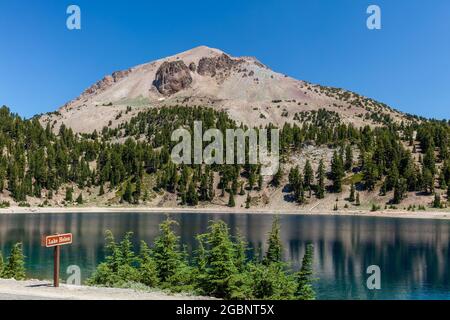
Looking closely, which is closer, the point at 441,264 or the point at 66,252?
the point at 441,264

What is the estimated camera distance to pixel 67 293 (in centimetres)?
2719

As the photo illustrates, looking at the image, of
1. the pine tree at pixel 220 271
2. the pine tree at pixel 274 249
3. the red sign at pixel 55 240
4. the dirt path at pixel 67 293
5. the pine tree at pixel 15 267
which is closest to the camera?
the dirt path at pixel 67 293

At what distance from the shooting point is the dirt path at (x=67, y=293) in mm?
25550

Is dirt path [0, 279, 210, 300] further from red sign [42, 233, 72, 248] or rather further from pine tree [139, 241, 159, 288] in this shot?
pine tree [139, 241, 159, 288]

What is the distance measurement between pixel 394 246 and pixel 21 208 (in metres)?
162

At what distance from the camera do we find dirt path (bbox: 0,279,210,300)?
83.8ft

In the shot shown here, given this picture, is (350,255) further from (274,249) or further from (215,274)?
(215,274)

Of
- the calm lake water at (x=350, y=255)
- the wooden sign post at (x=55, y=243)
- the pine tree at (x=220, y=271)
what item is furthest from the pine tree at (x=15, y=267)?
the pine tree at (x=220, y=271)

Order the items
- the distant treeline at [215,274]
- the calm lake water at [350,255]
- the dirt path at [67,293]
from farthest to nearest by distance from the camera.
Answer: the calm lake water at [350,255], the distant treeline at [215,274], the dirt path at [67,293]

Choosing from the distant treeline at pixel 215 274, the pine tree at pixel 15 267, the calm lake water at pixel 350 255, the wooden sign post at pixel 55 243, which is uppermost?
the wooden sign post at pixel 55 243

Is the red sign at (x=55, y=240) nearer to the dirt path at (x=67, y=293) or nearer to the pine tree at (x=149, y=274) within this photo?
the dirt path at (x=67, y=293)
